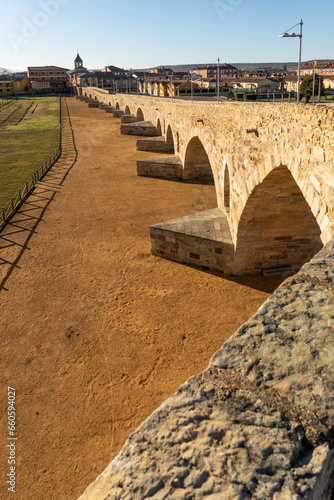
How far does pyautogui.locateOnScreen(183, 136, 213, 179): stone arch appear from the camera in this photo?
23.6 m

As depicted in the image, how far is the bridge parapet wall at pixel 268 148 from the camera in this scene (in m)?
6.62

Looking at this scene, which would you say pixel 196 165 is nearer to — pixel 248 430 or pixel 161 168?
pixel 161 168

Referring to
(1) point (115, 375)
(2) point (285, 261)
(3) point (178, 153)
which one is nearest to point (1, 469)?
(1) point (115, 375)

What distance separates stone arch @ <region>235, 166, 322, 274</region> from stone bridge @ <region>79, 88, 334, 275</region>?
3 cm

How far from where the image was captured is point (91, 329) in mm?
10523

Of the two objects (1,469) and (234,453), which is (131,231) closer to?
(1,469)

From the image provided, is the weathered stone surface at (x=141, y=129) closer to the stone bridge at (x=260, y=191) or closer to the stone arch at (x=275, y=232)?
the stone bridge at (x=260, y=191)

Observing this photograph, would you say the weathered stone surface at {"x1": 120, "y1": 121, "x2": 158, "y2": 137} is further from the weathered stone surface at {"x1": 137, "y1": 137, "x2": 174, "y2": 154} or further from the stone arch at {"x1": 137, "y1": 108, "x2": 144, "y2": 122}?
the weathered stone surface at {"x1": 137, "y1": 137, "x2": 174, "y2": 154}

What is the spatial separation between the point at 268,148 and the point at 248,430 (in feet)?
24.5

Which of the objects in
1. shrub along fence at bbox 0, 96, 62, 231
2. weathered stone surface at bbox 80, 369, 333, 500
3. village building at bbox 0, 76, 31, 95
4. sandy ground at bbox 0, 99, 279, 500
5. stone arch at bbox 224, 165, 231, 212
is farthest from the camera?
village building at bbox 0, 76, 31, 95

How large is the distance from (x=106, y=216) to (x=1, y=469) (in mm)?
12971

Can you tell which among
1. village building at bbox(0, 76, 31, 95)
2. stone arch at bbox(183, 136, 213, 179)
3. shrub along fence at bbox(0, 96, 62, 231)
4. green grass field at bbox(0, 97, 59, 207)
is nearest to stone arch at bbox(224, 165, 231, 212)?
stone arch at bbox(183, 136, 213, 179)

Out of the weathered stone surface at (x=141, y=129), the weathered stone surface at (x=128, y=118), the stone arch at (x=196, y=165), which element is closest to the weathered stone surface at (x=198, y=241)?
the stone arch at (x=196, y=165)

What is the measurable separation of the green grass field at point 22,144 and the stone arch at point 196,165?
10.4m
